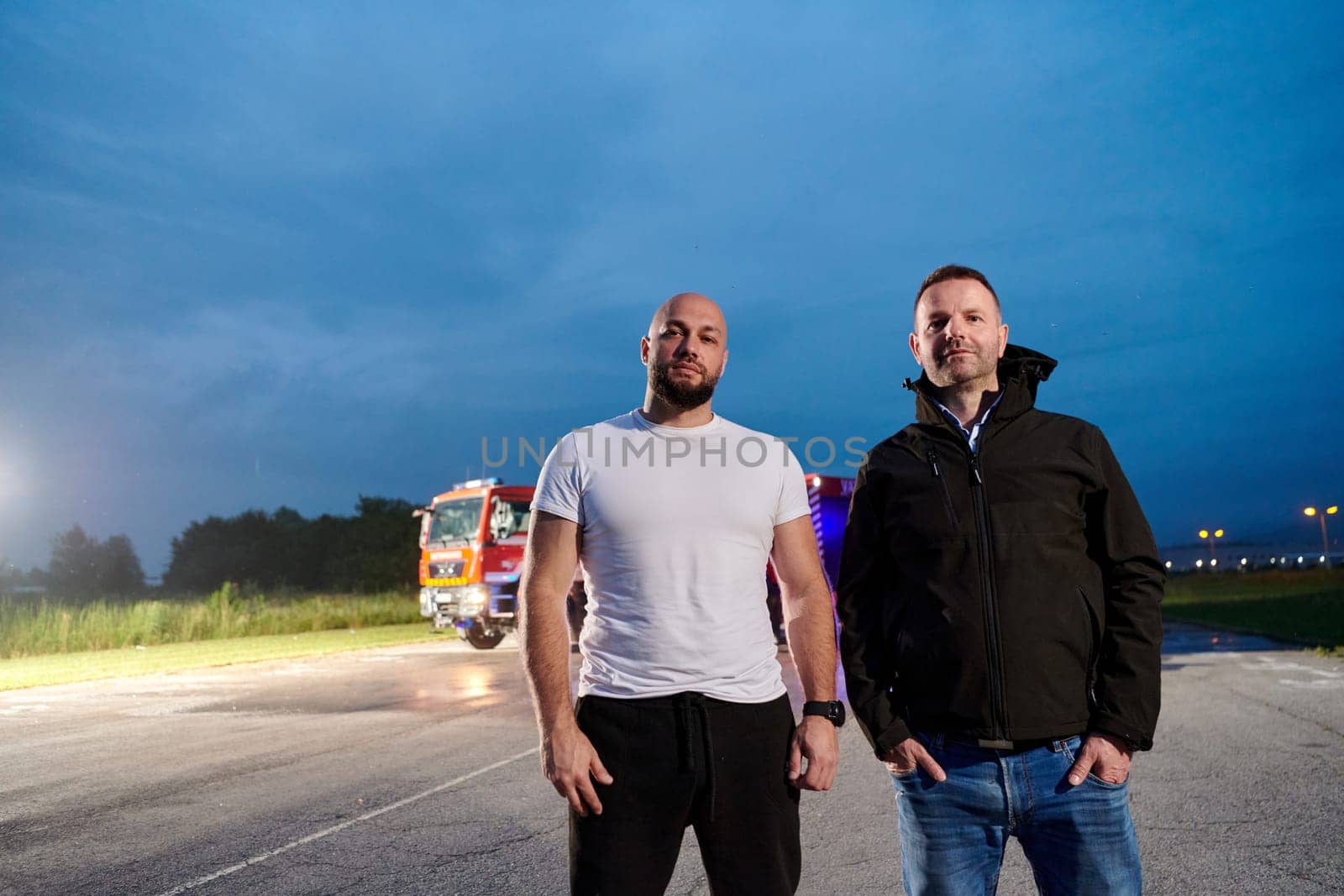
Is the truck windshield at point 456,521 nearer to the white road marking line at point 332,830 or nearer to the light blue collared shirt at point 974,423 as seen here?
the white road marking line at point 332,830

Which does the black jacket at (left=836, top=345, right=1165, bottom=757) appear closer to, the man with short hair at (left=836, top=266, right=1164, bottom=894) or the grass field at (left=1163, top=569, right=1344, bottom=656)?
the man with short hair at (left=836, top=266, right=1164, bottom=894)

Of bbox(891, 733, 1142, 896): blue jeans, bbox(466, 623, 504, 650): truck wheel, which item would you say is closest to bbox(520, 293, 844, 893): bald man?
bbox(891, 733, 1142, 896): blue jeans

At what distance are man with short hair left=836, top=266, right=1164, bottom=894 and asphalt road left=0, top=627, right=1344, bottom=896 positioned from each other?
2266 millimetres

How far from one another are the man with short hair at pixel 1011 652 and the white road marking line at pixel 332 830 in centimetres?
372

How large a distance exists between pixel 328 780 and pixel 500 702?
4037 millimetres

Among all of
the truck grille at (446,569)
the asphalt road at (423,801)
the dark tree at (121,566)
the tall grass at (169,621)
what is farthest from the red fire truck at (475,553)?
the dark tree at (121,566)

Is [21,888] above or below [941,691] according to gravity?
below

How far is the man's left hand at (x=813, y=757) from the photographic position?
104 inches

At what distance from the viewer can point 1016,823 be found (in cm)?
250

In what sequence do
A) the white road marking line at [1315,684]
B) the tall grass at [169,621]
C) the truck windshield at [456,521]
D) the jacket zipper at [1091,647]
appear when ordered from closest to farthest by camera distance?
the jacket zipper at [1091,647], the white road marking line at [1315,684], the truck windshield at [456,521], the tall grass at [169,621]

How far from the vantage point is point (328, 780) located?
714 centimetres

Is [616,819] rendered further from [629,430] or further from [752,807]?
[629,430]

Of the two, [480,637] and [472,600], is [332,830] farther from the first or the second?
[480,637]

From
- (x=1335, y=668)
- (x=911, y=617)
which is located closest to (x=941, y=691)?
(x=911, y=617)
